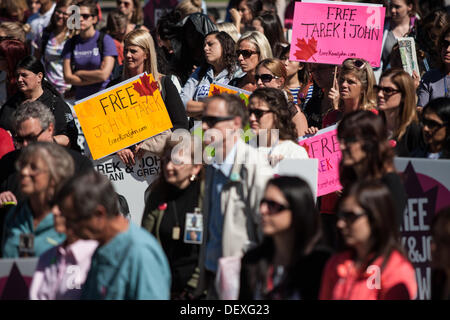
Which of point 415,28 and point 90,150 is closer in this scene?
point 90,150

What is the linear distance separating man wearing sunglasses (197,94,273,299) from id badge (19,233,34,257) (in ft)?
3.59

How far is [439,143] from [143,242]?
2535mm

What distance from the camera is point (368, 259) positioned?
4.21 m

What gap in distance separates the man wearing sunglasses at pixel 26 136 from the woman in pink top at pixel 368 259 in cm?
252

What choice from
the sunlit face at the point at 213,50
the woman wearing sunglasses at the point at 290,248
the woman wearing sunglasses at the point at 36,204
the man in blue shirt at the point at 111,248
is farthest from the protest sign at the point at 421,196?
the sunlit face at the point at 213,50

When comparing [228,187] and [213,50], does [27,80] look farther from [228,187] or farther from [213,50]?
[228,187]

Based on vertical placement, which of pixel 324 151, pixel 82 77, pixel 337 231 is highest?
pixel 82 77

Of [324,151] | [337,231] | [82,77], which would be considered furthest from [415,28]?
[337,231]

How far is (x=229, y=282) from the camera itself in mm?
4695

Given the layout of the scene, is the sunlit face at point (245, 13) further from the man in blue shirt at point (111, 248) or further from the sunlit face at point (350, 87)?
the man in blue shirt at point (111, 248)

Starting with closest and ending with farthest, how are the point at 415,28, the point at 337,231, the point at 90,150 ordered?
the point at 337,231
the point at 90,150
the point at 415,28
